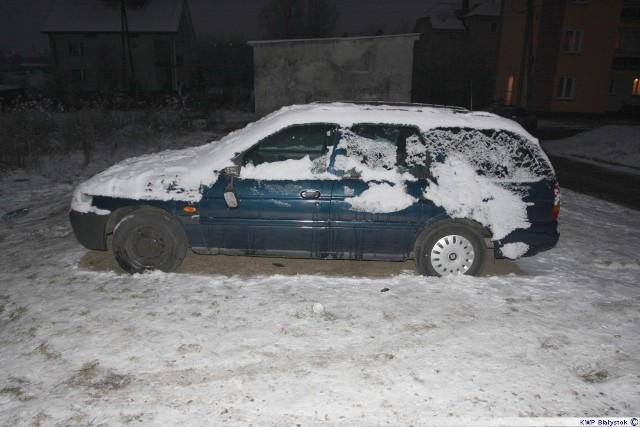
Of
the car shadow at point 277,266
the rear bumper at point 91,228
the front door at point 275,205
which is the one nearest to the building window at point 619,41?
the car shadow at point 277,266

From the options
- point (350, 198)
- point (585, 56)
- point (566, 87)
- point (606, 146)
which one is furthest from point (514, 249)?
point (585, 56)

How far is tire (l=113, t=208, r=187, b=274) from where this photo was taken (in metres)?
4.85

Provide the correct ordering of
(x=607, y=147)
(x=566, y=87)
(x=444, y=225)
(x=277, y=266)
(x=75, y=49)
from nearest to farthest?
(x=444, y=225), (x=277, y=266), (x=607, y=147), (x=566, y=87), (x=75, y=49)

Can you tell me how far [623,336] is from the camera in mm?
4004

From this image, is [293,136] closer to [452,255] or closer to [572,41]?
[452,255]

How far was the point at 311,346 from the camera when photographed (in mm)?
3717

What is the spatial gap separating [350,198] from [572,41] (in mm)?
34248

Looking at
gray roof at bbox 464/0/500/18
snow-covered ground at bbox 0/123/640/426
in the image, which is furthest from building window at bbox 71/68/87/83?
snow-covered ground at bbox 0/123/640/426

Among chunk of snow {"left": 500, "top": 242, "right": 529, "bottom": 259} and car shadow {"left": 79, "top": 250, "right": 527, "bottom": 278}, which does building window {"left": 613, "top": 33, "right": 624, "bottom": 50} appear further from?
chunk of snow {"left": 500, "top": 242, "right": 529, "bottom": 259}

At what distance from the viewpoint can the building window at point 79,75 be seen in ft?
140

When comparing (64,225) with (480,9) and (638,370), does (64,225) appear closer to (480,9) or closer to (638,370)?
(638,370)

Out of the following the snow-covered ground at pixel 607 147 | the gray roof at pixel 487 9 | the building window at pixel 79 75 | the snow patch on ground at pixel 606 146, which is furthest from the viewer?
the building window at pixel 79 75

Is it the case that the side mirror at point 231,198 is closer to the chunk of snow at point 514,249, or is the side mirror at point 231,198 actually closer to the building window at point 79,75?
the chunk of snow at point 514,249

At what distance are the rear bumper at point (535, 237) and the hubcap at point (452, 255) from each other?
34cm
